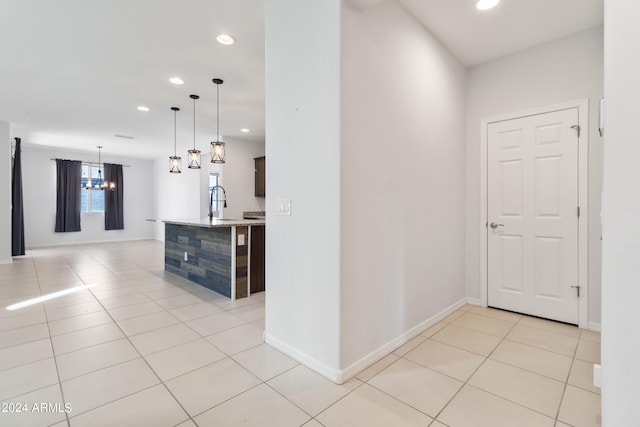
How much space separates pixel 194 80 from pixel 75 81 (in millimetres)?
1604

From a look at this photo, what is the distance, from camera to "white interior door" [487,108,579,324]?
9.35 feet

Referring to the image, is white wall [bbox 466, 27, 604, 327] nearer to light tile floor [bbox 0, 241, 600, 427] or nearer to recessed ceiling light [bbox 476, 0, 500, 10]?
light tile floor [bbox 0, 241, 600, 427]

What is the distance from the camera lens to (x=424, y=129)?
2.75 meters

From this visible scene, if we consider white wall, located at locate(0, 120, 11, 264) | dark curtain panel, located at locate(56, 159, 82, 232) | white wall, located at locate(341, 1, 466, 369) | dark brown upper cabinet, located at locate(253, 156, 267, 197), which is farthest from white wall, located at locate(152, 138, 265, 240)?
white wall, located at locate(341, 1, 466, 369)

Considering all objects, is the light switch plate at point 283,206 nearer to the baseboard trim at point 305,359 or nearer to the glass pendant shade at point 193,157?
the baseboard trim at point 305,359

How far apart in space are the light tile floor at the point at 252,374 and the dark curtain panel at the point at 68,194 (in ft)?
20.8

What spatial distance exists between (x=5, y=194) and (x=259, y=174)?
197 inches

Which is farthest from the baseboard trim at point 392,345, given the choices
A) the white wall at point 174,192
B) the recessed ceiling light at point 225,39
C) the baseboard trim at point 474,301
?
the white wall at point 174,192

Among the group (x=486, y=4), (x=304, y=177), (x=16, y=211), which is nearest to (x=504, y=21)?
(x=486, y=4)

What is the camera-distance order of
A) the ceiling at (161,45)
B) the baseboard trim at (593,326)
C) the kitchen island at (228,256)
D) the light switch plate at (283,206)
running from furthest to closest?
the kitchen island at (228,256)
the baseboard trim at (593,326)
the ceiling at (161,45)
the light switch plate at (283,206)

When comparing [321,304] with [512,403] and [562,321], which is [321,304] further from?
[562,321]

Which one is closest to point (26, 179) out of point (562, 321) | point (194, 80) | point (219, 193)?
point (219, 193)

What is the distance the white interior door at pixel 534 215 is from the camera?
9.35 feet

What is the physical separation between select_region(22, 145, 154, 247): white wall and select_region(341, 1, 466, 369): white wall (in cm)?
951
